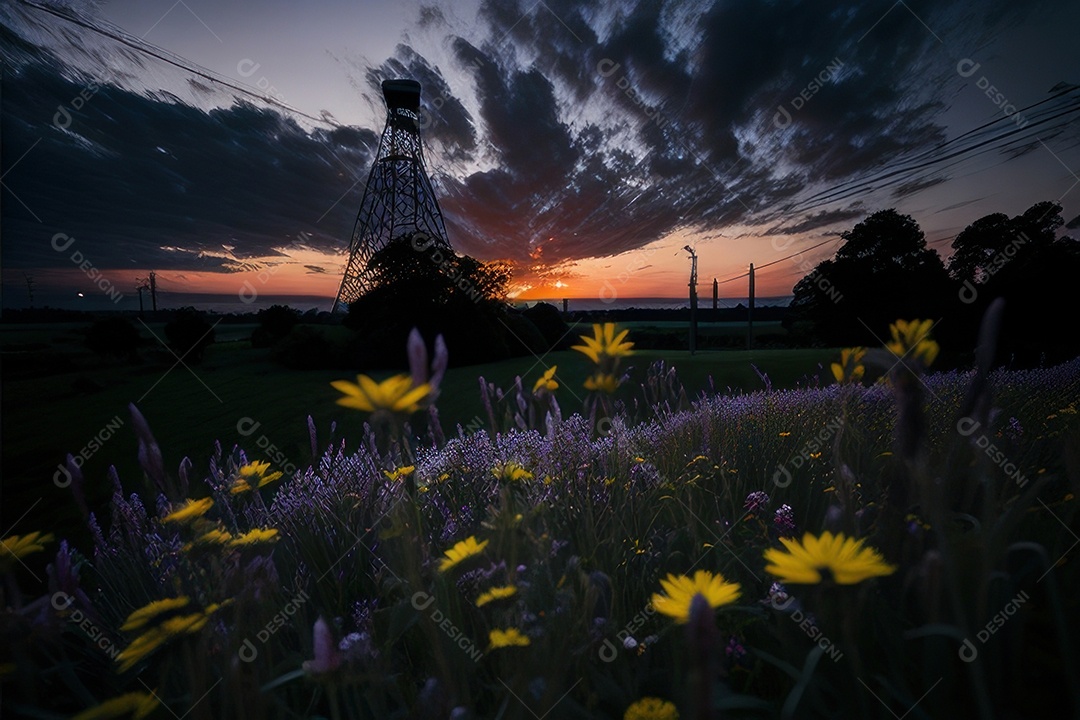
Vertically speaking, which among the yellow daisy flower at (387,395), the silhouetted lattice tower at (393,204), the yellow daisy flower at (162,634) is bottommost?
the yellow daisy flower at (162,634)

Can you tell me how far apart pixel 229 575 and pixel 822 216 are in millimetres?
4866

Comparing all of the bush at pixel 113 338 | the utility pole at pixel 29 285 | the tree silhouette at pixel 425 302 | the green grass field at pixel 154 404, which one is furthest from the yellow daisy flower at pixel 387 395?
the bush at pixel 113 338

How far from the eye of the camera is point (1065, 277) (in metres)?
3.92

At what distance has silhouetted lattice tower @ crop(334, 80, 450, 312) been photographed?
3795 millimetres

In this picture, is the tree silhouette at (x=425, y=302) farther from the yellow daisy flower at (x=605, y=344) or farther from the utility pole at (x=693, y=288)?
the yellow daisy flower at (x=605, y=344)

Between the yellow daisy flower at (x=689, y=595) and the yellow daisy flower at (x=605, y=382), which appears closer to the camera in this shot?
the yellow daisy flower at (x=689, y=595)

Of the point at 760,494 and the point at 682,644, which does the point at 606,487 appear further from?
the point at 682,644

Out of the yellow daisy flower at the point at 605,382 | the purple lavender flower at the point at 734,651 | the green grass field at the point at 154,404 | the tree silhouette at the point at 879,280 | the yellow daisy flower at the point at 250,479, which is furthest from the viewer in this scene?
the tree silhouette at the point at 879,280

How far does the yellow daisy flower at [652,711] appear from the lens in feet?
3.20

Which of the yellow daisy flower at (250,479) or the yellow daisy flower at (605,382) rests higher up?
the yellow daisy flower at (605,382)

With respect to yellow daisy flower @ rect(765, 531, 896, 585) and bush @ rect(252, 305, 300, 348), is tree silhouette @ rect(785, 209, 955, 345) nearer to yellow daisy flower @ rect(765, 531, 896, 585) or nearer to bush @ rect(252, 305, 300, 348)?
yellow daisy flower @ rect(765, 531, 896, 585)

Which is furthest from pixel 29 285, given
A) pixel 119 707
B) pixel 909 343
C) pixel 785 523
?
pixel 909 343

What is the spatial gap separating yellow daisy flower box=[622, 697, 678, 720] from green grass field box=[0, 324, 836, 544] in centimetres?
223

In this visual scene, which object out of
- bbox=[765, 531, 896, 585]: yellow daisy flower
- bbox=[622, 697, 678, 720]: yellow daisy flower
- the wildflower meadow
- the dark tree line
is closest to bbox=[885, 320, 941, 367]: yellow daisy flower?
the wildflower meadow
